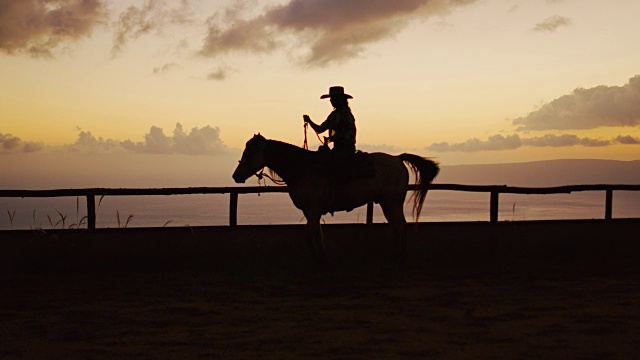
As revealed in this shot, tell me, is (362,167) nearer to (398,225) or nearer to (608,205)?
(398,225)

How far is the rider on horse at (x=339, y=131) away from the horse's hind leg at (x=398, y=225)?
35.6 inches

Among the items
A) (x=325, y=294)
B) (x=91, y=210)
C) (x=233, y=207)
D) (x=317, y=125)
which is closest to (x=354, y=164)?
(x=317, y=125)

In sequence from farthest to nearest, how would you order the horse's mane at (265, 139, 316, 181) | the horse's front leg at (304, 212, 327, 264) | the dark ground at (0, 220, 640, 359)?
the horse's mane at (265, 139, 316, 181) < the horse's front leg at (304, 212, 327, 264) < the dark ground at (0, 220, 640, 359)

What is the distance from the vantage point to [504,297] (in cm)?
826

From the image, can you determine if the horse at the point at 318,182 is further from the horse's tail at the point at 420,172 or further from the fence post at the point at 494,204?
the fence post at the point at 494,204

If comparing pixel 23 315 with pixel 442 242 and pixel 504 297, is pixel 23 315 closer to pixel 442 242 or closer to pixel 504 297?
pixel 504 297

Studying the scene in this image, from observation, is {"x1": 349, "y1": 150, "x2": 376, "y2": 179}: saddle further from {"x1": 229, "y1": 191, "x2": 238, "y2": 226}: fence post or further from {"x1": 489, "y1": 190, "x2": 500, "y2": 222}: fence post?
{"x1": 489, "y1": 190, "x2": 500, "y2": 222}: fence post

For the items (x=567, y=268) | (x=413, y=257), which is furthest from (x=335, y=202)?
(x=567, y=268)

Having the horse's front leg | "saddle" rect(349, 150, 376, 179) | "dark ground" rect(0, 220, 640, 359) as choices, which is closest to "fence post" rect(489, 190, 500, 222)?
"dark ground" rect(0, 220, 640, 359)

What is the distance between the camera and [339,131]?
33.6 feet

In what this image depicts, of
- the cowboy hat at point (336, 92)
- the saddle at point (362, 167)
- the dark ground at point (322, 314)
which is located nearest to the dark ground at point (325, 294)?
the dark ground at point (322, 314)

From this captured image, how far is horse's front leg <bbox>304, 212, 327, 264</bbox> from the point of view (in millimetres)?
10242

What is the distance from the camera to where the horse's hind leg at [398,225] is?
1080 centimetres

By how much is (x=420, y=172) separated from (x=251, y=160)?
2703mm
